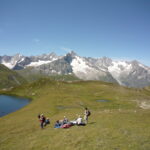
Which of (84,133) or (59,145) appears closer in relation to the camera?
(59,145)

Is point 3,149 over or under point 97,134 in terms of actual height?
under

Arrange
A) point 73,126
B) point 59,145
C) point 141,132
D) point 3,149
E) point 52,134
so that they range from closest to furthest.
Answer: point 59,145 < point 3,149 < point 141,132 < point 52,134 < point 73,126

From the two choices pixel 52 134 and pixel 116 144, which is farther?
pixel 52 134

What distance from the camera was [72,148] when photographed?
2689cm

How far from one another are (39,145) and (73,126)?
12.6 m

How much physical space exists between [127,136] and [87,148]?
917 cm

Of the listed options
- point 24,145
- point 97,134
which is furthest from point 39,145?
point 97,134

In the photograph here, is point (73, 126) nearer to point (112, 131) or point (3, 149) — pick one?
point (112, 131)

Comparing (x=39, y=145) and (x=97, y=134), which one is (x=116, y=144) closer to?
(x=97, y=134)

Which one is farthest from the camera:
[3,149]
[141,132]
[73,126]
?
[73,126]

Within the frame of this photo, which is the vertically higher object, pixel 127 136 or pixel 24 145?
pixel 127 136

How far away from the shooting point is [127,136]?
3072cm

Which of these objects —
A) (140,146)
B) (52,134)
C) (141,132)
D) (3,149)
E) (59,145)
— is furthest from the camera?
(52,134)

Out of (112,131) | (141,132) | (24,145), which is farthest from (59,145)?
(141,132)
